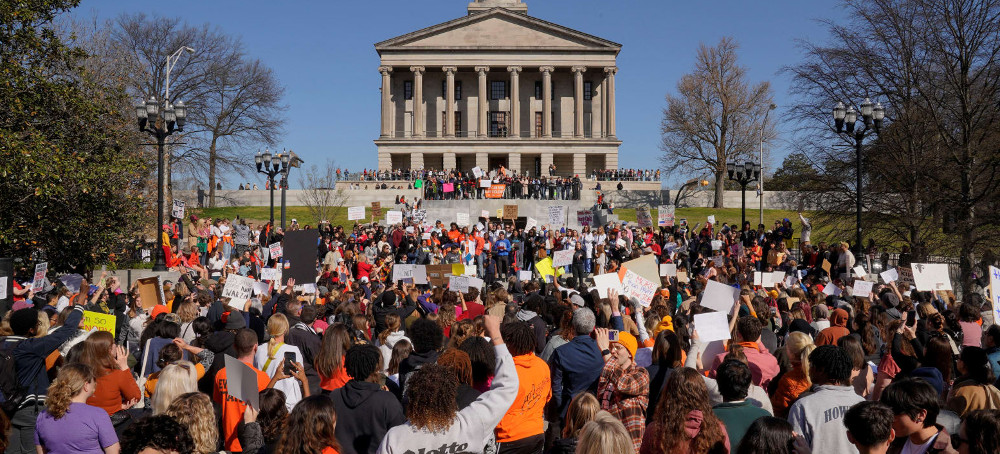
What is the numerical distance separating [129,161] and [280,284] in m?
6.06

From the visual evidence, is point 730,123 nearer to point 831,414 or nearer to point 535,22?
point 535,22

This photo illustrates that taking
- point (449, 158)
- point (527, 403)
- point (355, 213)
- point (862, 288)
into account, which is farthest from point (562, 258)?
point (449, 158)

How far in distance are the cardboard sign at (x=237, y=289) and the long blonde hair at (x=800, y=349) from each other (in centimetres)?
854

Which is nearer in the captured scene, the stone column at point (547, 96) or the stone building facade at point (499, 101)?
the stone building facade at point (499, 101)

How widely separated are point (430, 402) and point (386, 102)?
71487mm

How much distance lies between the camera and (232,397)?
21.0 feet

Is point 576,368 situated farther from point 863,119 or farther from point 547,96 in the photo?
point 547,96

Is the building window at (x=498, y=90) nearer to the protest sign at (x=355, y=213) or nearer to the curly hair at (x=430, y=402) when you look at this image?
the protest sign at (x=355, y=213)

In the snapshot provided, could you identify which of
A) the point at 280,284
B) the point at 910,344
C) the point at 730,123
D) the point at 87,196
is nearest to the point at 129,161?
the point at 87,196

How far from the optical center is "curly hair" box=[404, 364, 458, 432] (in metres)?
4.77

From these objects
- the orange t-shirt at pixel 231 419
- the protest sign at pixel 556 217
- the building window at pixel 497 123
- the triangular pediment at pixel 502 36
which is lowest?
the orange t-shirt at pixel 231 419

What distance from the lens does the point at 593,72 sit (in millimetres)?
78062

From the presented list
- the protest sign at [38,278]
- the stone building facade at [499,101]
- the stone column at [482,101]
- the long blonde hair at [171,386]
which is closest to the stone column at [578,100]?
the stone building facade at [499,101]

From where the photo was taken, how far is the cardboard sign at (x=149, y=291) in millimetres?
13262
